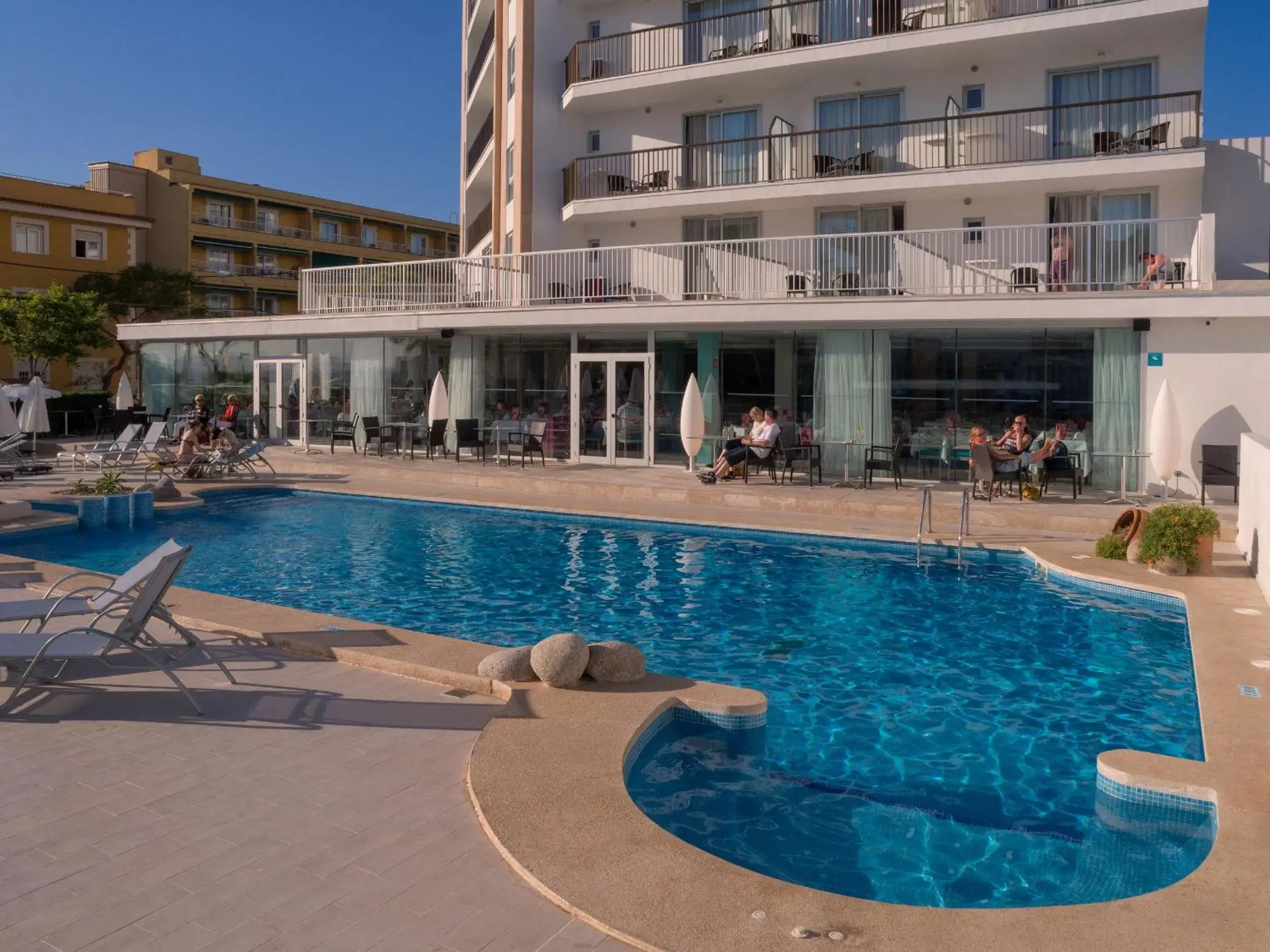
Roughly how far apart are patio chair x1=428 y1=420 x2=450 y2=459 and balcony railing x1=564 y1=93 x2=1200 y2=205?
6.09 m

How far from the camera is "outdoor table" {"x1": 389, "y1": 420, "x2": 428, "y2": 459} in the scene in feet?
76.3

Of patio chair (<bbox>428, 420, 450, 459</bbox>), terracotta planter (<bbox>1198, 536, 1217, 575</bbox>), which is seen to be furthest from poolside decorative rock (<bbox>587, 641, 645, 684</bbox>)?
patio chair (<bbox>428, 420, 450, 459</bbox>)

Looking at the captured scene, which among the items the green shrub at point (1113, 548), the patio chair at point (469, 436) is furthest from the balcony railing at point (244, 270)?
the green shrub at point (1113, 548)

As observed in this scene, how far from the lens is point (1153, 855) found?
474 cm

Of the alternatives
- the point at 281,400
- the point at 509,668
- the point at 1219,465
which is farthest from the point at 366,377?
the point at 509,668

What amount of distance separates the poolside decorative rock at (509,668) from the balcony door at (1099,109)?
55.3 feet

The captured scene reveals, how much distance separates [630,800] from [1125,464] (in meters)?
14.1

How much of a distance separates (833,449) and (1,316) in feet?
104

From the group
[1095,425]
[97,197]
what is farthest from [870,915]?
[97,197]

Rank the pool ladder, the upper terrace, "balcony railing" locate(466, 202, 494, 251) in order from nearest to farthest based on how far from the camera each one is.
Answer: the pool ladder < the upper terrace < "balcony railing" locate(466, 202, 494, 251)

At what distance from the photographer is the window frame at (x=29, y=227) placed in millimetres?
45312

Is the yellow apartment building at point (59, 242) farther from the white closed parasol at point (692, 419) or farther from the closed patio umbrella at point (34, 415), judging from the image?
the white closed parasol at point (692, 419)

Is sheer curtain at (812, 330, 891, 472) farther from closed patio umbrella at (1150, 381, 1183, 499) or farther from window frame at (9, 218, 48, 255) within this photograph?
window frame at (9, 218, 48, 255)

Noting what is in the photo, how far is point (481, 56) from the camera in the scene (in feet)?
106
